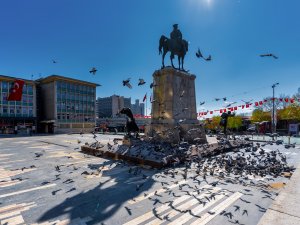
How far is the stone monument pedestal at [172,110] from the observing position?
562 inches

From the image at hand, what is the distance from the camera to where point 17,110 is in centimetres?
5634

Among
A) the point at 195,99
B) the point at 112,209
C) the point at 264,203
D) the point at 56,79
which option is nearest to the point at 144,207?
the point at 112,209

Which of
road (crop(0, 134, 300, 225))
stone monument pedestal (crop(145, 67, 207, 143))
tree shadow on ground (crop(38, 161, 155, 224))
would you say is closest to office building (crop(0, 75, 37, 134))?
stone monument pedestal (crop(145, 67, 207, 143))

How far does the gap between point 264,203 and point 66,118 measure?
210 ft

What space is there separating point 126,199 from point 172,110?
9527mm

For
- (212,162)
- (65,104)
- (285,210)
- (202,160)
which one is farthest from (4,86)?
(285,210)

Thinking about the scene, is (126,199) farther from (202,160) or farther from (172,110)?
(172,110)

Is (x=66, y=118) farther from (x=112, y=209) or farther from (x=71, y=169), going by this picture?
(x=112, y=209)

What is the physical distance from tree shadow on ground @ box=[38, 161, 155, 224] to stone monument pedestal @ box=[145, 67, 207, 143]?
5880mm

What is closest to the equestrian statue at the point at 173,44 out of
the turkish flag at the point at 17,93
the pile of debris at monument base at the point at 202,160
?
the pile of debris at monument base at the point at 202,160

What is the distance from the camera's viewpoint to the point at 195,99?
56.1 feet

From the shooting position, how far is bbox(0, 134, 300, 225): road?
4.71m

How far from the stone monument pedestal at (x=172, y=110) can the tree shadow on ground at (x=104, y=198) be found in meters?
5.88

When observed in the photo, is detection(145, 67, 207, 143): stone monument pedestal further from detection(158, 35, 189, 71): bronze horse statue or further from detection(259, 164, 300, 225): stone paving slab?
detection(259, 164, 300, 225): stone paving slab
